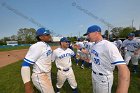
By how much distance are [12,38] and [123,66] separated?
4983 inches

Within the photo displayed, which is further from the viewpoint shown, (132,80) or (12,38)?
(12,38)

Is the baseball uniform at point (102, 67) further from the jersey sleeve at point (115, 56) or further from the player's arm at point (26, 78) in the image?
the player's arm at point (26, 78)

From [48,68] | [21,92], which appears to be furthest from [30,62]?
[21,92]

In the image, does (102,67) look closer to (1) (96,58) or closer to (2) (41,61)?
(1) (96,58)

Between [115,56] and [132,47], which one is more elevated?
[115,56]

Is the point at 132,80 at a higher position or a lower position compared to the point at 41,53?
lower

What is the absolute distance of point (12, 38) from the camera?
122m

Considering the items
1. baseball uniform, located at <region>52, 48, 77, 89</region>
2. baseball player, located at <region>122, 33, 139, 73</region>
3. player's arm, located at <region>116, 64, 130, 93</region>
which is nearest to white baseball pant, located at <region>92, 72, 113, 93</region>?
player's arm, located at <region>116, 64, 130, 93</region>

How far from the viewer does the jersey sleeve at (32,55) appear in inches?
144

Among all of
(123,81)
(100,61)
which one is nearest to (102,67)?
(100,61)

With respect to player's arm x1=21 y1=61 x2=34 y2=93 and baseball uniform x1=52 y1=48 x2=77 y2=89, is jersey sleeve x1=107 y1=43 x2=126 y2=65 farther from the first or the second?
baseball uniform x1=52 y1=48 x2=77 y2=89

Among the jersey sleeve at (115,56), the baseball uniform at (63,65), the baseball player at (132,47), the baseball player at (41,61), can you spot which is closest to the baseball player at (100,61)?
the jersey sleeve at (115,56)

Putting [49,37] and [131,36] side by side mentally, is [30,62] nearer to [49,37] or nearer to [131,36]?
[49,37]

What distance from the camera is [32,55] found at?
3680mm
